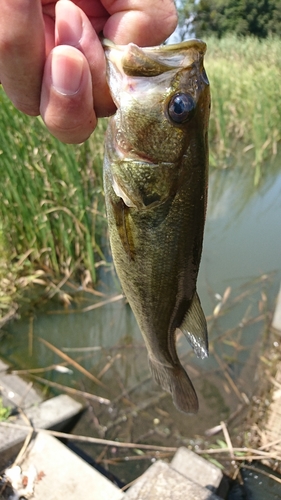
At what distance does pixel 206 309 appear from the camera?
4203 mm

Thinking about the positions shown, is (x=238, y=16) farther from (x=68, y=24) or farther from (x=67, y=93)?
(x=67, y=93)

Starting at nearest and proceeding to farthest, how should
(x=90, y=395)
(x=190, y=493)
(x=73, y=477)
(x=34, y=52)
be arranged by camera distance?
(x=34, y=52), (x=190, y=493), (x=73, y=477), (x=90, y=395)

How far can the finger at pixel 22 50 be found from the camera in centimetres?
90

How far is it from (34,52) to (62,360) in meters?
3.13

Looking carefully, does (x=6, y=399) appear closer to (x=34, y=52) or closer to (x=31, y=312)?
(x=31, y=312)

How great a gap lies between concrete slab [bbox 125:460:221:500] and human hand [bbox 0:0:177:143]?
1926 mm

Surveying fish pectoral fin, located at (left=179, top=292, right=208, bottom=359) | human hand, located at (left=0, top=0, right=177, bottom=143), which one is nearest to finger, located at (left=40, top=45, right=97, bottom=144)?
human hand, located at (left=0, top=0, right=177, bottom=143)

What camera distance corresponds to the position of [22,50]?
968 mm

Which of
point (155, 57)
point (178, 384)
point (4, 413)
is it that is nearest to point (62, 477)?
point (4, 413)

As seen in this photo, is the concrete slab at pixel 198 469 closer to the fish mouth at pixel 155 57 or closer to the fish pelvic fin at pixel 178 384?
the fish pelvic fin at pixel 178 384

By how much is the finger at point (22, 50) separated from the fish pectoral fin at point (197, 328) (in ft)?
2.62

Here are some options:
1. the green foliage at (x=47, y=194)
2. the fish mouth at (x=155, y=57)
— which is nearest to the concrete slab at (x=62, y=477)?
the green foliage at (x=47, y=194)

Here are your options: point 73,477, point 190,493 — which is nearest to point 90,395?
point 73,477

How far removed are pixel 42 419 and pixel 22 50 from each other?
256 cm
